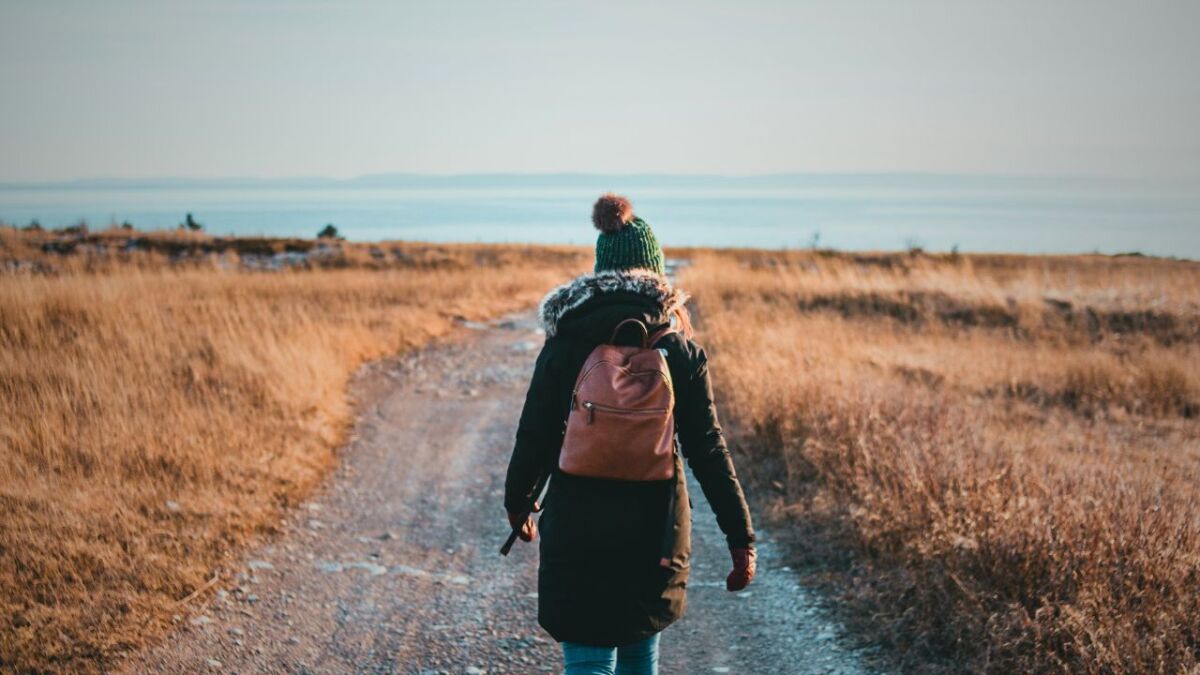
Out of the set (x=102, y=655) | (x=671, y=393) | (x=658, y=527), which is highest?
(x=671, y=393)

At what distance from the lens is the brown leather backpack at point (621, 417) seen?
2.39m

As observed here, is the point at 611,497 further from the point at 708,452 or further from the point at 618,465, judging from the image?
the point at 708,452

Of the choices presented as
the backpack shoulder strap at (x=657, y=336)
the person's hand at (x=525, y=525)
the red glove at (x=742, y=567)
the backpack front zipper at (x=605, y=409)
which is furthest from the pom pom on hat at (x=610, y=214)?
the red glove at (x=742, y=567)

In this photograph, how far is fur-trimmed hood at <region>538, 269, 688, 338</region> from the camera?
8.46ft

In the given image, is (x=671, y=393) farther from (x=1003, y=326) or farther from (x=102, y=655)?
(x=1003, y=326)

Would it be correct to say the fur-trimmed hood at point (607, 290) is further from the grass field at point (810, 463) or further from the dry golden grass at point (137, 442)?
the dry golden grass at point (137, 442)

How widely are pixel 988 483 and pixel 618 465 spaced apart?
3312mm

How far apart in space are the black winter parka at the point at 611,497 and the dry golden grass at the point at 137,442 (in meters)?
2.82

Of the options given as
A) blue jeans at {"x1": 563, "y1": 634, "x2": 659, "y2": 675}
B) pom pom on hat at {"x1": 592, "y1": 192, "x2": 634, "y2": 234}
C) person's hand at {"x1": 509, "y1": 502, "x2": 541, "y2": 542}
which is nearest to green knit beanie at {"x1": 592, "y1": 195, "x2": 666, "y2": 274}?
pom pom on hat at {"x1": 592, "y1": 192, "x2": 634, "y2": 234}

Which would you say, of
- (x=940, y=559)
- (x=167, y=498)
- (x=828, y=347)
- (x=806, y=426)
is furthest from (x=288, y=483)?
(x=828, y=347)

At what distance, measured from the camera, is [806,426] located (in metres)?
6.91

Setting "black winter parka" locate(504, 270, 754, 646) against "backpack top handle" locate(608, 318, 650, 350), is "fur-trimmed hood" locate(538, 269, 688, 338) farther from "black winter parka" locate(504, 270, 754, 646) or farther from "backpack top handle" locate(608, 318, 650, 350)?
"backpack top handle" locate(608, 318, 650, 350)

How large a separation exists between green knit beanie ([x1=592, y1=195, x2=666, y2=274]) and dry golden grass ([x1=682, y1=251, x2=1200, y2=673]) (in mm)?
2501

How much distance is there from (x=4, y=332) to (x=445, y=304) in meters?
8.99
